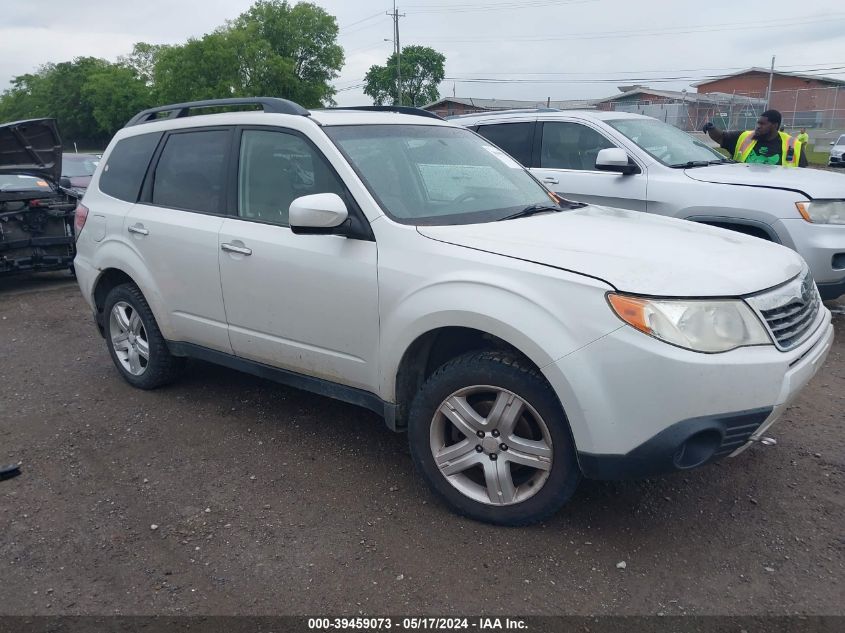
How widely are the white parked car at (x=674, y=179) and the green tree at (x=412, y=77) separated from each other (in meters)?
81.0

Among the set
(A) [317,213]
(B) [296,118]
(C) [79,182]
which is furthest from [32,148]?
(A) [317,213]

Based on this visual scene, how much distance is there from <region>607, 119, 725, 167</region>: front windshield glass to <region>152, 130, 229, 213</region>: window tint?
4.00 m

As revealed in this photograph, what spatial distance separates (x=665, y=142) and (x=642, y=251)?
426cm

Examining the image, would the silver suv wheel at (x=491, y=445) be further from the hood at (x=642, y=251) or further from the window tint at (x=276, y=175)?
the window tint at (x=276, y=175)

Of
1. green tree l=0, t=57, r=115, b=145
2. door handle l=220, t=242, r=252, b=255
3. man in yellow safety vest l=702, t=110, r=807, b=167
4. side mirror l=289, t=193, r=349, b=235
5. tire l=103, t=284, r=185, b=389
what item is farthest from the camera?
green tree l=0, t=57, r=115, b=145

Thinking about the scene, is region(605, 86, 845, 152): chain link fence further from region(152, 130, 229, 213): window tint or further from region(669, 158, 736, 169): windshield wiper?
region(152, 130, 229, 213): window tint

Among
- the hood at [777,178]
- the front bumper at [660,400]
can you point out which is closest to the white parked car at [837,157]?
the hood at [777,178]

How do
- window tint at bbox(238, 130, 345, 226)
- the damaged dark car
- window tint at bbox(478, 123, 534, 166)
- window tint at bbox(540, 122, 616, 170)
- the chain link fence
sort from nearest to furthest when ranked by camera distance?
window tint at bbox(238, 130, 345, 226), window tint at bbox(540, 122, 616, 170), window tint at bbox(478, 123, 534, 166), the damaged dark car, the chain link fence

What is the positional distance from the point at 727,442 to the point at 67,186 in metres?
9.18

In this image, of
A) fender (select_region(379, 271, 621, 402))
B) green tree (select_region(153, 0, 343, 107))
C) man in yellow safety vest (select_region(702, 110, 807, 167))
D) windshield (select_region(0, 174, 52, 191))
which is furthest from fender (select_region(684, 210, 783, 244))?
green tree (select_region(153, 0, 343, 107))

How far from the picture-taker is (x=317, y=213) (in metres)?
3.34

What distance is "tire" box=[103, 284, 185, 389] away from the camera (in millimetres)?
4754

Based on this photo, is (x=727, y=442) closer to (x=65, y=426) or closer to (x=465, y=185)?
(x=465, y=185)

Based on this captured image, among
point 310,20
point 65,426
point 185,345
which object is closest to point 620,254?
point 185,345
